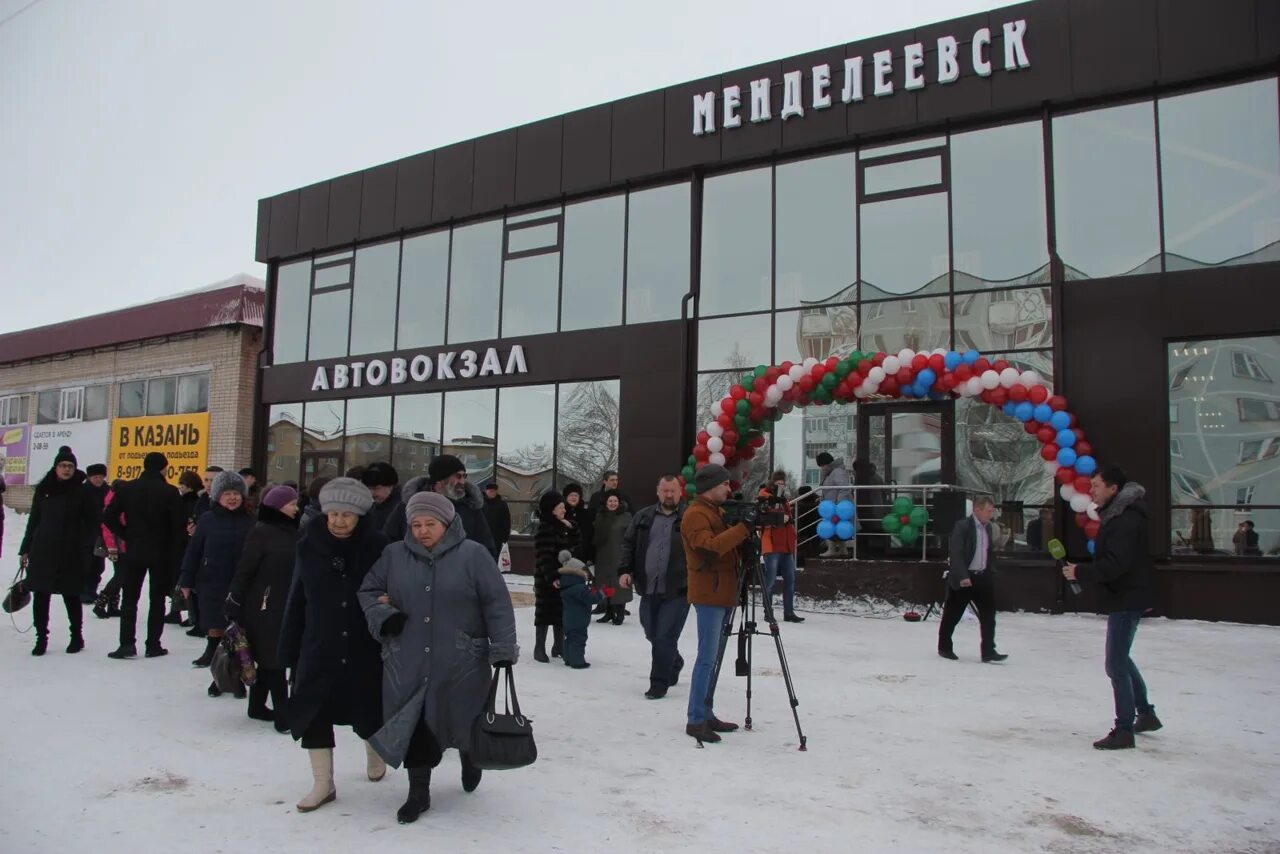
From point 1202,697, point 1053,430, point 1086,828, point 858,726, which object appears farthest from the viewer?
point 1053,430

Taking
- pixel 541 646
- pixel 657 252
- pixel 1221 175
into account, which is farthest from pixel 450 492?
pixel 1221 175

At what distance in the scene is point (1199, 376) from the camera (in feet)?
41.8

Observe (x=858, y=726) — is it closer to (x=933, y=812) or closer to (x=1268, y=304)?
(x=933, y=812)

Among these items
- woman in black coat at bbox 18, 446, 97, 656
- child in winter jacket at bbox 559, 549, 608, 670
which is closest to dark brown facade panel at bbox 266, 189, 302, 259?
woman in black coat at bbox 18, 446, 97, 656

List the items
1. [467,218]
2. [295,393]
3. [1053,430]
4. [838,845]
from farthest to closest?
[295,393]
[467,218]
[1053,430]
[838,845]

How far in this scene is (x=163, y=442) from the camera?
25.4 meters

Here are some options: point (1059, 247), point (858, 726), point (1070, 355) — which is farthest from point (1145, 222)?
point (858, 726)

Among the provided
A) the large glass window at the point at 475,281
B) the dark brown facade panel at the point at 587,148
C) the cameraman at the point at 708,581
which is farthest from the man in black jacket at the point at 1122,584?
the large glass window at the point at 475,281

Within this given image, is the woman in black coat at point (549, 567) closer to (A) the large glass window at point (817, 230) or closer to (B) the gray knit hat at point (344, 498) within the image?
(B) the gray knit hat at point (344, 498)

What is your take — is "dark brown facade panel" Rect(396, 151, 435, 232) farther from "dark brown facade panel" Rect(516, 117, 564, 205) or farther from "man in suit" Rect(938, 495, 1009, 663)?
"man in suit" Rect(938, 495, 1009, 663)

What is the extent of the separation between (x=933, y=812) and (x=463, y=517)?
3757 millimetres

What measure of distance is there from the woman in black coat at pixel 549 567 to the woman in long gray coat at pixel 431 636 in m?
4.29

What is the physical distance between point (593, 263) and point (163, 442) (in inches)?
566

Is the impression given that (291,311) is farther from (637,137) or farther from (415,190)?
(637,137)
